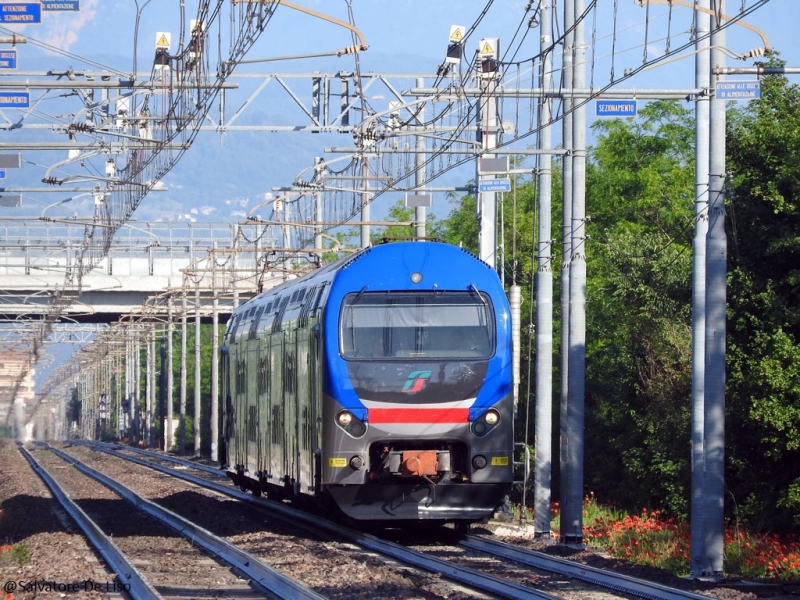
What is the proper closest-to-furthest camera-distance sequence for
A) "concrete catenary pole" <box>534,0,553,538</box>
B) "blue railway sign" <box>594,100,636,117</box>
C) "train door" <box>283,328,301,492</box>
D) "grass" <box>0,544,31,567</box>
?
"grass" <box>0,544,31,567</box>
"blue railway sign" <box>594,100,636,117</box>
"train door" <box>283,328,301,492</box>
"concrete catenary pole" <box>534,0,553,538</box>

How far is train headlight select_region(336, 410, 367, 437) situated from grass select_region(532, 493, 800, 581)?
148 inches

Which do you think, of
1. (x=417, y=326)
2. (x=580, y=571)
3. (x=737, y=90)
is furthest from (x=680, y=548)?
(x=737, y=90)

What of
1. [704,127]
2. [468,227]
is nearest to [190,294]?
[468,227]

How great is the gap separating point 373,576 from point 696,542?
11.7 feet

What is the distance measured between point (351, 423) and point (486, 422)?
5.81 ft

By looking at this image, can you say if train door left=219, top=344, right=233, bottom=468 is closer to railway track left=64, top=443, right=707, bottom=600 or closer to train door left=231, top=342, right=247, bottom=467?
train door left=231, top=342, right=247, bottom=467

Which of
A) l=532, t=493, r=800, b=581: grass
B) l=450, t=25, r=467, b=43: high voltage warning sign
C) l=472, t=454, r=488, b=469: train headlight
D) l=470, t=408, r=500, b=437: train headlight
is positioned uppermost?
l=450, t=25, r=467, b=43: high voltage warning sign

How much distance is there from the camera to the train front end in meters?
17.4

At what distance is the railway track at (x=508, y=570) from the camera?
12.8 m

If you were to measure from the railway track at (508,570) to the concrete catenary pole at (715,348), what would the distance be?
51.8 inches

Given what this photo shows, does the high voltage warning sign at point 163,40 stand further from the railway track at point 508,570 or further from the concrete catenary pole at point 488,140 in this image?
the railway track at point 508,570

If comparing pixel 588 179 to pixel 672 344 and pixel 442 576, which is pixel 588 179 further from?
pixel 442 576

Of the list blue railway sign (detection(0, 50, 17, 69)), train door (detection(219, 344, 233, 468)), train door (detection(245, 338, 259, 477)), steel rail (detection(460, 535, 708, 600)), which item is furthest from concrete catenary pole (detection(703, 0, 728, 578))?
train door (detection(219, 344, 233, 468))

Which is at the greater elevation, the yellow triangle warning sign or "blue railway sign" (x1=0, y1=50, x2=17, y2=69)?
the yellow triangle warning sign
